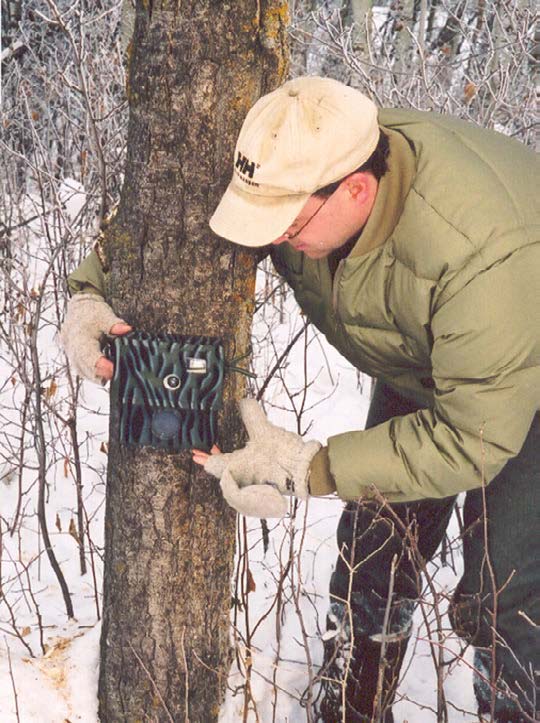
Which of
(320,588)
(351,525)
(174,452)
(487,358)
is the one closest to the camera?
(487,358)

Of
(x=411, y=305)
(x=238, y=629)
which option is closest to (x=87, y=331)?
(x=411, y=305)

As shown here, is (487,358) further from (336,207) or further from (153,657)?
(153,657)

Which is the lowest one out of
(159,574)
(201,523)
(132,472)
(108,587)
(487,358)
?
(108,587)

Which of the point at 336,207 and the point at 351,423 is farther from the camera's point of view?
the point at 351,423

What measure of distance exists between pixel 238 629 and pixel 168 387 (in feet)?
3.73

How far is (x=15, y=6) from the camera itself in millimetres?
8250

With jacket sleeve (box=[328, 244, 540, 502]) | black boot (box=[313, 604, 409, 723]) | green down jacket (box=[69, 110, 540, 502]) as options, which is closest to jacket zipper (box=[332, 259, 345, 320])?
green down jacket (box=[69, 110, 540, 502])

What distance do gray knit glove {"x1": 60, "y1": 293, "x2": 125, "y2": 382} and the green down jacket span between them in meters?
0.54

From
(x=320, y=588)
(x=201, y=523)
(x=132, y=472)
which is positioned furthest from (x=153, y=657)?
(x=320, y=588)

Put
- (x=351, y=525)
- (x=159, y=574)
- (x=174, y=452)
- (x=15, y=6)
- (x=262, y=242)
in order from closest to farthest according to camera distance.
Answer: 1. (x=262, y=242)
2. (x=174, y=452)
3. (x=159, y=574)
4. (x=351, y=525)
5. (x=15, y=6)

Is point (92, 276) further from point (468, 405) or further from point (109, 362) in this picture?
point (468, 405)

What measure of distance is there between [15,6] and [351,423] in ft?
22.6

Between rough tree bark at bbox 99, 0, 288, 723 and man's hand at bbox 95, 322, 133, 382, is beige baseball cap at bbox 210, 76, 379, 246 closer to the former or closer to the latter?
rough tree bark at bbox 99, 0, 288, 723

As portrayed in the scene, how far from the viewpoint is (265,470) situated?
1577mm
